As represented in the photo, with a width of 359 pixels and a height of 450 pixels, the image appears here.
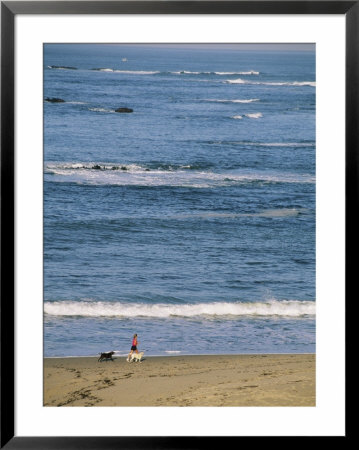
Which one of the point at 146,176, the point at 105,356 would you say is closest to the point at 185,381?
the point at 105,356

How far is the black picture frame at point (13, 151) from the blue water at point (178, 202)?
0.33m

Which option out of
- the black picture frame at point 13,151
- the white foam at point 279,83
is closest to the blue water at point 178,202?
the white foam at point 279,83

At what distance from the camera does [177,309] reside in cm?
366

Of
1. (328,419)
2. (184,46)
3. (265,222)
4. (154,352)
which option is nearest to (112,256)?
(154,352)

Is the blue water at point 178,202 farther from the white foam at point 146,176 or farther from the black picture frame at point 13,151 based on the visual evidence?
the black picture frame at point 13,151

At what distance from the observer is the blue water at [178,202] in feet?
10.4

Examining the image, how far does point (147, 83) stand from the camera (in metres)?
3.73

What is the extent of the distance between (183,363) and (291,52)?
170 centimetres

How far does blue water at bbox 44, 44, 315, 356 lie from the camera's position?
3182mm

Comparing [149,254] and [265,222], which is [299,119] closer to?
[265,222]

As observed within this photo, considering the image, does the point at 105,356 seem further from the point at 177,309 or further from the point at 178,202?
the point at 178,202

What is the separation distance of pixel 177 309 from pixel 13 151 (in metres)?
1.46

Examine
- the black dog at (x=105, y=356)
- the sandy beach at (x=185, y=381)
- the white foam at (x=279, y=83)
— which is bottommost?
the sandy beach at (x=185, y=381)

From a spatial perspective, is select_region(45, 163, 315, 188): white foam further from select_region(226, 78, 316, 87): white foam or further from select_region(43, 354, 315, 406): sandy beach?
select_region(43, 354, 315, 406): sandy beach
